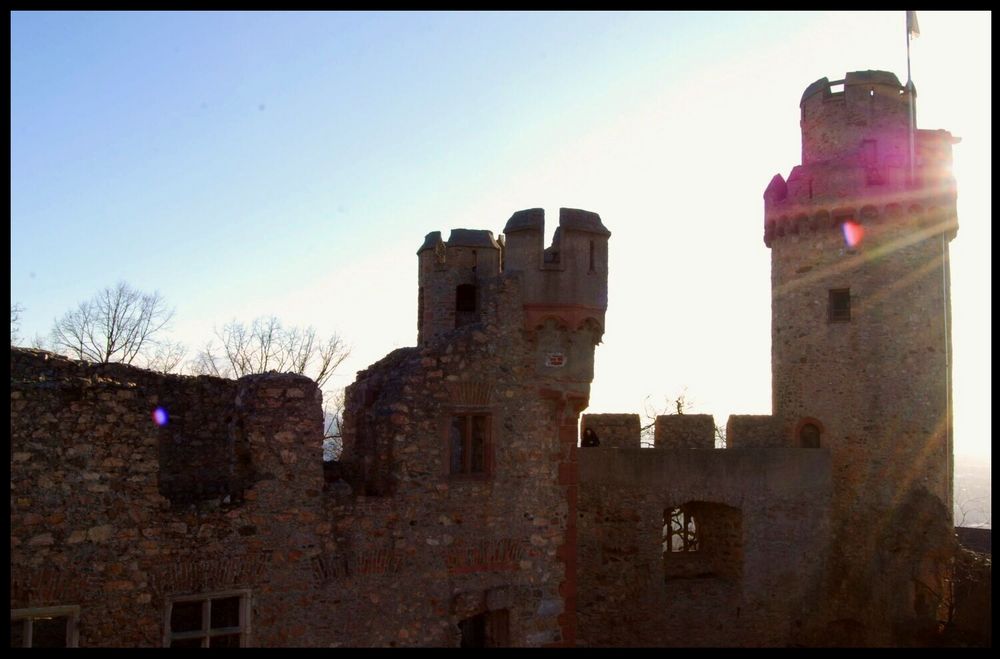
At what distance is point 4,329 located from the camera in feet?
24.7

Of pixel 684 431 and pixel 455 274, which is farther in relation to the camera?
pixel 455 274

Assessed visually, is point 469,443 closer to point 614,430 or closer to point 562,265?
point 562,265

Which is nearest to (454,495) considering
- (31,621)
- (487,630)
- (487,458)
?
(487,458)

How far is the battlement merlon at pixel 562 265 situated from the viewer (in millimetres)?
11617

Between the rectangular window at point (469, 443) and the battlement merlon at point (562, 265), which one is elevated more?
the battlement merlon at point (562, 265)

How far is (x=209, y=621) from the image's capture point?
29.9 ft

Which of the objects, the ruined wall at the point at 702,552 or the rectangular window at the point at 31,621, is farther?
the ruined wall at the point at 702,552

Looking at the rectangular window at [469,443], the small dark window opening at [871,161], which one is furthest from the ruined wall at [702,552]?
the small dark window opening at [871,161]

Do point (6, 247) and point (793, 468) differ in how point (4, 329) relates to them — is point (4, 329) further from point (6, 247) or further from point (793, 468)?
point (793, 468)

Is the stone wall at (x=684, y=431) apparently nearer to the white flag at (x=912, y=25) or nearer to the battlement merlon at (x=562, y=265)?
the battlement merlon at (x=562, y=265)

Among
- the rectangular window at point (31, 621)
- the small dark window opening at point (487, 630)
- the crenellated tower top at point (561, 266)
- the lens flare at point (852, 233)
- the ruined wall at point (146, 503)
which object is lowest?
the small dark window opening at point (487, 630)

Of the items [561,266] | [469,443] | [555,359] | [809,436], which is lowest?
[809,436]

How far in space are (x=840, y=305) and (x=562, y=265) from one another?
31.5ft

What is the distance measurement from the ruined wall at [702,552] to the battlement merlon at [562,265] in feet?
18.0
